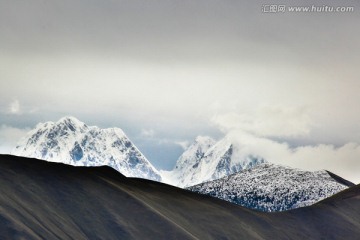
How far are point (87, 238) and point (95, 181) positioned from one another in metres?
40.8

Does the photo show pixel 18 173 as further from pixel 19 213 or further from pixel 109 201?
pixel 19 213

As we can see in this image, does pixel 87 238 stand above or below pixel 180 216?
below

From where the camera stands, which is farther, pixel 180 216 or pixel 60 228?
pixel 180 216

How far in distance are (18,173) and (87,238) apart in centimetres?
2603

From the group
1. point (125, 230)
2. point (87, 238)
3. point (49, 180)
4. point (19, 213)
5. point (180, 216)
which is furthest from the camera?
point (180, 216)

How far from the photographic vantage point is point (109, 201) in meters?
182

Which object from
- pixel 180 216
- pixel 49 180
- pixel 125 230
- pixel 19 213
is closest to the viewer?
pixel 19 213

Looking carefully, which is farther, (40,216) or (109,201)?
(109,201)

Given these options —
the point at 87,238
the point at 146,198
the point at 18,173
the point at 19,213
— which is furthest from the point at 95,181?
the point at 19,213

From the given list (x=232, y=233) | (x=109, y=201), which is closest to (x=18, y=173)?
(x=109, y=201)

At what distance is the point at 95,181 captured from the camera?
194375 mm

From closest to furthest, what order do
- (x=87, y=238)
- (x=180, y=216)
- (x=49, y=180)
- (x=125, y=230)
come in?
(x=87, y=238), (x=125, y=230), (x=49, y=180), (x=180, y=216)

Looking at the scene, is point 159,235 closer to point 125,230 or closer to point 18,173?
point 125,230

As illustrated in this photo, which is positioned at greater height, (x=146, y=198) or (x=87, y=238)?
(x=146, y=198)
